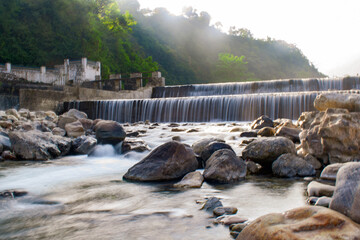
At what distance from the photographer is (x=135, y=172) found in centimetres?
478

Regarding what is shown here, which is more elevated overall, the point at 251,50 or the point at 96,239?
the point at 251,50

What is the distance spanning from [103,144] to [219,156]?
3816 mm

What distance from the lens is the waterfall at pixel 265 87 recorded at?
1752 centimetres

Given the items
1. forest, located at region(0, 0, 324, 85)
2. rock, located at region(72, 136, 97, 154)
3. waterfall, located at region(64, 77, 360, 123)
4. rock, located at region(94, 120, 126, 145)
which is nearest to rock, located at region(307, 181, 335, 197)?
rock, located at region(94, 120, 126, 145)

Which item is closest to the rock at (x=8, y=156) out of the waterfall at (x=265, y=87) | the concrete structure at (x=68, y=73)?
the waterfall at (x=265, y=87)

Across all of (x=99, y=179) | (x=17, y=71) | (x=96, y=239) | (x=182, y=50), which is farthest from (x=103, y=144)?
(x=182, y=50)

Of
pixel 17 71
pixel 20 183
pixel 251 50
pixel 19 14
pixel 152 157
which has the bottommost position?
pixel 20 183

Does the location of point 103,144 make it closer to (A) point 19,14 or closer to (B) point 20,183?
(B) point 20,183

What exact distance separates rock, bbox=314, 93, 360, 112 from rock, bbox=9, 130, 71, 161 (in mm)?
5661

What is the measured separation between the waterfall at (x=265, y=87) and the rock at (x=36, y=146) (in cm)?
1452

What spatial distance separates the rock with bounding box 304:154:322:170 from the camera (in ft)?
16.4

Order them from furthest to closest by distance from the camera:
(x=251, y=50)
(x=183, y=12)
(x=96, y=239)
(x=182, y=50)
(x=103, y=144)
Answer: (x=183, y=12)
(x=251, y=50)
(x=182, y=50)
(x=103, y=144)
(x=96, y=239)

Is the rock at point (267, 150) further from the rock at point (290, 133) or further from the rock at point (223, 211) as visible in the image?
the rock at point (223, 211)

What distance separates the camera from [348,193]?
240 cm
